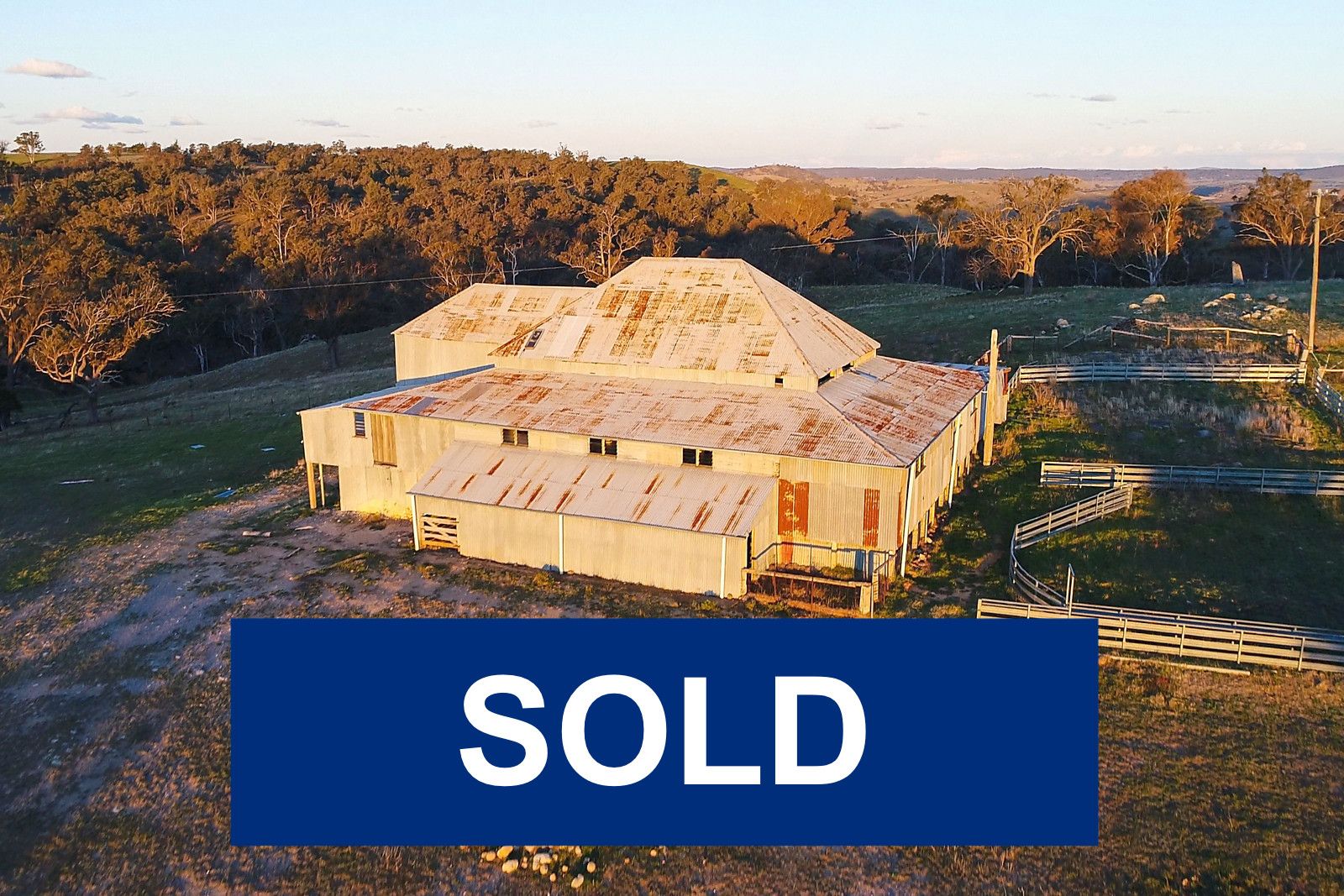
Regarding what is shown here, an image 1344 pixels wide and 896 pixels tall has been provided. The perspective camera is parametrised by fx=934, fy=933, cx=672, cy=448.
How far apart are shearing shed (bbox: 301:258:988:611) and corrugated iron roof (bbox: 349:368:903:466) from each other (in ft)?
0.26

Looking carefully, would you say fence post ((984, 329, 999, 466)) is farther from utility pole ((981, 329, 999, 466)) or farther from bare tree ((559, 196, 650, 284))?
bare tree ((559, 196, 650, 284))

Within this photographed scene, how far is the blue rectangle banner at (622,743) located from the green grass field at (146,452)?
21.3 metres

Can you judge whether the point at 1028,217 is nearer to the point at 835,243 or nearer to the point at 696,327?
the point at 835,243

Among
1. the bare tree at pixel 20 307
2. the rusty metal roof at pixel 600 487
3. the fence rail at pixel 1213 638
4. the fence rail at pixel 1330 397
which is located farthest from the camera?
the bare tree at pixel 20 307

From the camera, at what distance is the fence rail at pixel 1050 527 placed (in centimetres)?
2727

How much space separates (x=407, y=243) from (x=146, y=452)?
52.1 m

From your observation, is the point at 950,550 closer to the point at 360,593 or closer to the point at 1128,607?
the point at 1128,607

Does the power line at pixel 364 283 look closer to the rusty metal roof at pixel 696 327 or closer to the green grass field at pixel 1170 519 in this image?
the rusty metal roof at pixel 696 327

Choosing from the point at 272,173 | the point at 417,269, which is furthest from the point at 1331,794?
the point at 272,173

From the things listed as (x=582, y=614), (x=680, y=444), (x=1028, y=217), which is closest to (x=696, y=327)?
(x=680, y=444)

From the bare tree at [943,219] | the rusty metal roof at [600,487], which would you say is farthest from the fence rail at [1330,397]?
the bare tree at [943,219]

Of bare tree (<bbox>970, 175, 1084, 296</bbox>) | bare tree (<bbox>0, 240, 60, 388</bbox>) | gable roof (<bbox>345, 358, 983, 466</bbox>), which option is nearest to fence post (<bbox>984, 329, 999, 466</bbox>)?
gable roof (<bbox>345, 358, 983, 466</bbox>)

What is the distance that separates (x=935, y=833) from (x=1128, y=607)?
12.5m

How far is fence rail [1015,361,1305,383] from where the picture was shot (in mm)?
45969
